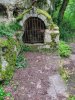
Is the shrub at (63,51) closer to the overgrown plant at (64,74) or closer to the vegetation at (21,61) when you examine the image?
the overgrown plant at (64,74)

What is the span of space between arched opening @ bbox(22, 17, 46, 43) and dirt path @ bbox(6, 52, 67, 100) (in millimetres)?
1568

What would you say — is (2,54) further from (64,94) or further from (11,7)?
(11,7)

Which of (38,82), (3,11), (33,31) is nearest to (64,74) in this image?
(38,82)

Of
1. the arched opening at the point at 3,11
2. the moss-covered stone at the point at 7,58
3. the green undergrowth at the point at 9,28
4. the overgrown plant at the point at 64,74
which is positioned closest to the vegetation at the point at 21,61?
the moss-covered stone at the point at 7,58

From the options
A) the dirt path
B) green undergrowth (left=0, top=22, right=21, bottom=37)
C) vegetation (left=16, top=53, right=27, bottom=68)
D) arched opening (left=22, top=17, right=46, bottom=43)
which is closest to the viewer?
the dirt path

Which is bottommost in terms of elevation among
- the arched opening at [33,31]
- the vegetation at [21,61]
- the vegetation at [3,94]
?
the vegetation at [3,94]

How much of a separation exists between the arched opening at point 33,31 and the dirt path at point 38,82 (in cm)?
157

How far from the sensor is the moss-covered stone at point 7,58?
10750 millimetres

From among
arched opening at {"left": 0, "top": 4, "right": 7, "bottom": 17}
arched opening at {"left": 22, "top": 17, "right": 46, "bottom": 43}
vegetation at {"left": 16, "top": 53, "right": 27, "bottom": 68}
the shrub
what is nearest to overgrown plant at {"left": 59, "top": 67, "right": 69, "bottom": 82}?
vegetation at {"left": 16, "top": 53, "right": 27, "bottom": 68}

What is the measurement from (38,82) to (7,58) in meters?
1.61

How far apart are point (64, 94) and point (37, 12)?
17.4ft

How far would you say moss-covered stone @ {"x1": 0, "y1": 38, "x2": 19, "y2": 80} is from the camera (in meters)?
10.8

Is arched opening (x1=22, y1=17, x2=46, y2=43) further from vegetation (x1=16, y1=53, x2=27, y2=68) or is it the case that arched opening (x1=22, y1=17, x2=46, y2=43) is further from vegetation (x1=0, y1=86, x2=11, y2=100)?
vegetation (x1=0, y1=86, x2=11, y2=100)

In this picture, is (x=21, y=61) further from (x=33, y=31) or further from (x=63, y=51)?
(x=63, y=51)
